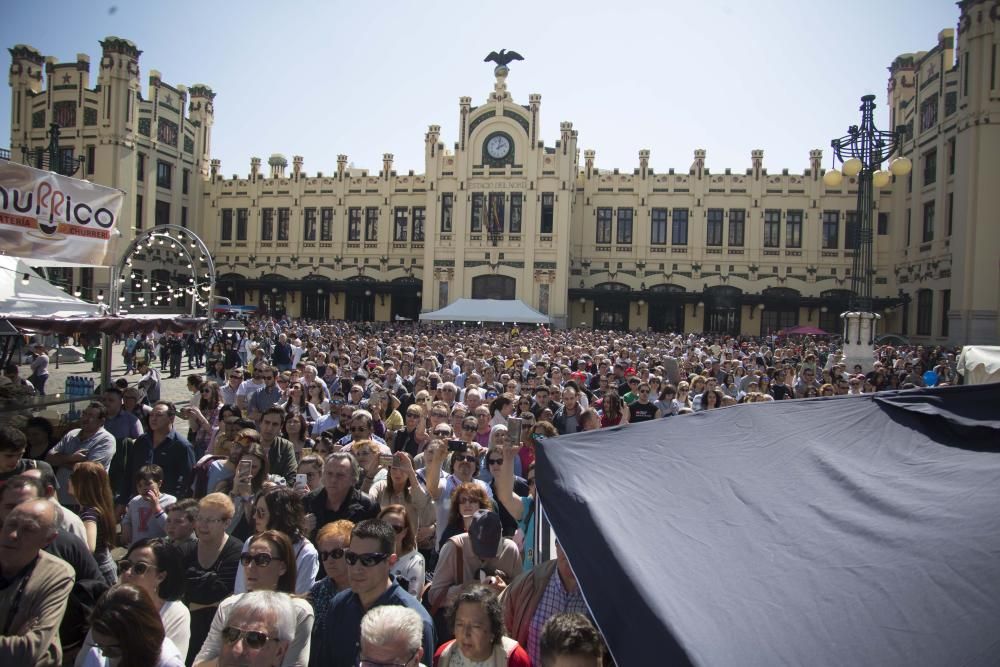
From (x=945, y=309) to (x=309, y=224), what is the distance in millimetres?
38186

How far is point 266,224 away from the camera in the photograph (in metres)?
48.0

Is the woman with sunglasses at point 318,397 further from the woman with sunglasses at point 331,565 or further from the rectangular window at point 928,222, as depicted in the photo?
the rectangular window at point 928,222

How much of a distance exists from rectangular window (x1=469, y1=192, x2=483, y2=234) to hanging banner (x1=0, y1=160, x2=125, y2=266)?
31.8 meters

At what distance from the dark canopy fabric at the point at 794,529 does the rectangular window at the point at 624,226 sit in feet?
132

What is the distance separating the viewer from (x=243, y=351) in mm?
20969

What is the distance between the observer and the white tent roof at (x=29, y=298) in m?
9.41

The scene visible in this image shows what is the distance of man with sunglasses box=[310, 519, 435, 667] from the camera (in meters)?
3.44

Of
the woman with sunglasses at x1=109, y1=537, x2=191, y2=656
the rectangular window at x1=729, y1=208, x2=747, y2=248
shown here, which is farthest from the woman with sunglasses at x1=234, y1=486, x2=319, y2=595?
the rectangular window at x1=729, y1=208, x2=747, y2=248

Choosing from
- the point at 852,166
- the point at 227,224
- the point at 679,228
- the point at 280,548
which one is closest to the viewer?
the point at 280,548

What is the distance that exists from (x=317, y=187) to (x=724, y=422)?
4636cm

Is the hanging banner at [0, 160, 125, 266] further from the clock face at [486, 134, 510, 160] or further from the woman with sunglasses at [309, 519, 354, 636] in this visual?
the clock face at [486, 134, 510, 160]

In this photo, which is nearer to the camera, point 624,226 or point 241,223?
point 624,226

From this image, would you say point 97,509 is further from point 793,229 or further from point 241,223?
point 241,223

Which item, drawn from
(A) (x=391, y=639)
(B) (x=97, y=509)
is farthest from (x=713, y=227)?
(A) (x=391, y=639)
